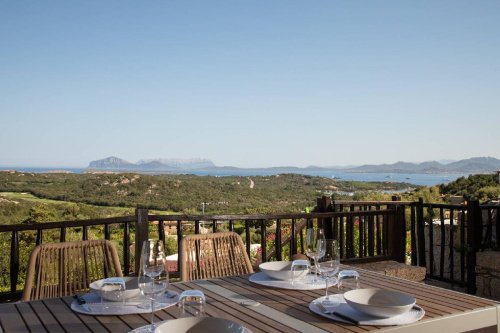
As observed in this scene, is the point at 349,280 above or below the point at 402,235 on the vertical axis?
above

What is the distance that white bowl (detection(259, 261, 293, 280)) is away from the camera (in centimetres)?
215

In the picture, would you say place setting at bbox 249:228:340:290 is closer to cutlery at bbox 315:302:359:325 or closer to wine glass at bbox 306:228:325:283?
wine glass at bbox 306:228:325:283

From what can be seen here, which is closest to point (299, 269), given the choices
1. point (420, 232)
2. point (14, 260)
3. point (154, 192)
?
point (14, 260)

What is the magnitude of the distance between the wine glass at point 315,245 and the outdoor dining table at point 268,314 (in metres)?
0.17

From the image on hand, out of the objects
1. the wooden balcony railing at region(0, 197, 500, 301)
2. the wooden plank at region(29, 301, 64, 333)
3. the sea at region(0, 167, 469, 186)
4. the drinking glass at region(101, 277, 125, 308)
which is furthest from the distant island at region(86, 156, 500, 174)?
the wooden plank at region(29, 301, 64, 333)

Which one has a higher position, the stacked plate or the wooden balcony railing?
the stacked plate

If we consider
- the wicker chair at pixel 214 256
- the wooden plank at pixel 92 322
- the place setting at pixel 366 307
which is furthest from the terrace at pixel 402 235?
the place setting at pixel 366 307

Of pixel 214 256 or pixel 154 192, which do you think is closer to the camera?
pixel 214 256

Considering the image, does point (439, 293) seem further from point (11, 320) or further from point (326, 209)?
point (326, 209)

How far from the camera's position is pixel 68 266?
2492 millimetres

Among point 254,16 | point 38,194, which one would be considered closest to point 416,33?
point 254,16

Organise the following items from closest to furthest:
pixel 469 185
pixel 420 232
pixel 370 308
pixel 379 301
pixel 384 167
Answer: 1. pixel 370 308
2. pixel 379 301
3. pixel 420 232
4. pixel 469 185
5. pixel 384 167

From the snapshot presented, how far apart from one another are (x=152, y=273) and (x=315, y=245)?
79 centimetres

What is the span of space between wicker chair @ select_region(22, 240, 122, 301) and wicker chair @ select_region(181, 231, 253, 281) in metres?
0.44
